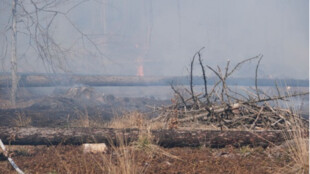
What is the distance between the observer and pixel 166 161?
437 centimetres

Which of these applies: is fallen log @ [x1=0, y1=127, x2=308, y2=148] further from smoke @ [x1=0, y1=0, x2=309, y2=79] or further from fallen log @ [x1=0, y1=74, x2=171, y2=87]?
smoke @ [x1=0, y1=0, x2=309, y2=79]

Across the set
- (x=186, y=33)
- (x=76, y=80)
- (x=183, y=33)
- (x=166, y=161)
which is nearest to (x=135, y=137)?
(x=166, y=161)

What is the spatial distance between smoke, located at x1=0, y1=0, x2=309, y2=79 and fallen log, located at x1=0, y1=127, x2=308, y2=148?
2632 cm

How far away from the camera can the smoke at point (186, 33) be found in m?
33.9

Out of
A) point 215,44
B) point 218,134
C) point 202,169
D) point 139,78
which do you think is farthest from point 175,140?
point 215,44

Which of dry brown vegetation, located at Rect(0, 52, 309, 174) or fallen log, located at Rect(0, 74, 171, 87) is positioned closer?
dry brown vegetation, located at Rect(0, 52, 309, 174)

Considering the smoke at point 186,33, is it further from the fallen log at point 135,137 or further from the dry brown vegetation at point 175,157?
the dry brown vegetation at point 175,157

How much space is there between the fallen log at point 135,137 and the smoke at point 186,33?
1036 inches

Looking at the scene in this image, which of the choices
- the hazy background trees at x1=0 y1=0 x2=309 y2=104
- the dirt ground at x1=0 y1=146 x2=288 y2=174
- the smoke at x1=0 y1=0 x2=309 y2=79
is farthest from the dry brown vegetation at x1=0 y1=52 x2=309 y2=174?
the smoke at x1=0 y1=0 x2=309 y2=79

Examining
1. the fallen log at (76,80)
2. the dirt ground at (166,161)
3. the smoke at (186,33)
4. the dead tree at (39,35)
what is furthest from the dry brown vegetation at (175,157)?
the smoke at (186,33)

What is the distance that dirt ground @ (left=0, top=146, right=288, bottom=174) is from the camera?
3.93 m

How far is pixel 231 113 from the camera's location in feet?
22.0

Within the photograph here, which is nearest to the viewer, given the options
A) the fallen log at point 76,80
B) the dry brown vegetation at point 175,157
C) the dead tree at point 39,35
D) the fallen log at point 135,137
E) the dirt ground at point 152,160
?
the dry brown vegetation at point 175,157

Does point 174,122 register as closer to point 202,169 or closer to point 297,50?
point 202,169
